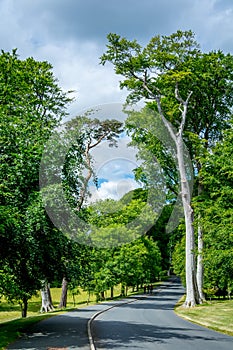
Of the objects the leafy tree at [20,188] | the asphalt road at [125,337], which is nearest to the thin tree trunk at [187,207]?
the asphalt road at [125,337]

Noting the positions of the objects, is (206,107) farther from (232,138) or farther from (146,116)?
(232,138)

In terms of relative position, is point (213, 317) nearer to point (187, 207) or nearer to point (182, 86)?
point (187, 207)

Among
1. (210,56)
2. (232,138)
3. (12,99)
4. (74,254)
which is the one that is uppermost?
(210,56)

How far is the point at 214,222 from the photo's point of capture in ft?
73.1

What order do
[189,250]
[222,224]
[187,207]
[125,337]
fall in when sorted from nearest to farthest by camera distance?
[125,337], [222,224], [189,250], [187,207]

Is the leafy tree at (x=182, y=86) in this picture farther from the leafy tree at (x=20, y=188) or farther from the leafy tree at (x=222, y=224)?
the leafy tree at (x=20, y=188)

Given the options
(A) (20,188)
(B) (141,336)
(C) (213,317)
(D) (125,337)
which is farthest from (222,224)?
(A) (20,188)

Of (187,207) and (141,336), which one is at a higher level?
(187,207)

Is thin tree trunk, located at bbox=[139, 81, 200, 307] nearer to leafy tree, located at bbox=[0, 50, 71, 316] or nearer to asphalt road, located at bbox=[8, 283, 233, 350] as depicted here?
asphalt road, located at bbox=[8, 283, 233, 350]

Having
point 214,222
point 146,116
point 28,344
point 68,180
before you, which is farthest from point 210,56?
point 28,344

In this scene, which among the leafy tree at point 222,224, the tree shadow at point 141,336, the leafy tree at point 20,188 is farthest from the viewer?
the leafy tree at point 222,224

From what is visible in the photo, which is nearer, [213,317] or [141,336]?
[141,336]

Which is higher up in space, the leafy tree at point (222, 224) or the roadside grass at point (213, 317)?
the leafy tree at point (222, 224)

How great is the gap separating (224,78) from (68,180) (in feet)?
58.4
